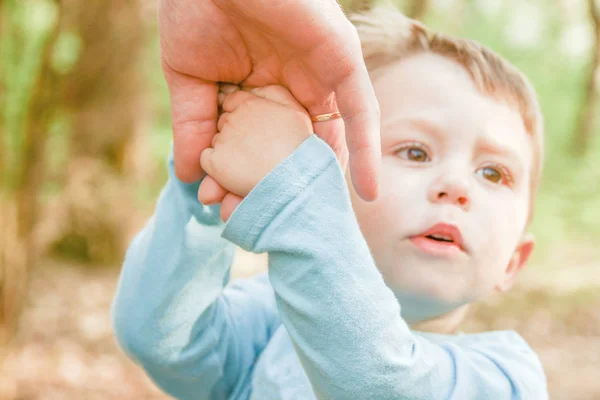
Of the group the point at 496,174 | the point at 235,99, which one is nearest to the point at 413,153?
the point at 496,174

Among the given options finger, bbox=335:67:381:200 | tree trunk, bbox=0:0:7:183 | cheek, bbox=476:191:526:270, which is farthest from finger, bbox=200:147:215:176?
tree trunk, bbox=0:0:7:183

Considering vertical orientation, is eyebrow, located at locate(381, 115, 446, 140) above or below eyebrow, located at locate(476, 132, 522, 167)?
above

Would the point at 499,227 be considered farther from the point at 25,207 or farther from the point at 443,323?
the point at 25,207

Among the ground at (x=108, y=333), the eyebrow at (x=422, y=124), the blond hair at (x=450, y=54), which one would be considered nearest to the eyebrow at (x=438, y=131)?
the eyebrow at (x=422, y=124)

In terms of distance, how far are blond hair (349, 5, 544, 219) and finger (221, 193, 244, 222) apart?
0.46 meters

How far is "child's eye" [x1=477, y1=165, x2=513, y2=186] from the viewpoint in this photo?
3.80 feet

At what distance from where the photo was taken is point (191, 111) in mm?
962

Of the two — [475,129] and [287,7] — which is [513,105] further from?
[287,7]

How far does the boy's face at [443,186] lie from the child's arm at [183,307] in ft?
0.98

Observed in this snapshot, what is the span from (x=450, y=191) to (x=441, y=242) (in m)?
0.09

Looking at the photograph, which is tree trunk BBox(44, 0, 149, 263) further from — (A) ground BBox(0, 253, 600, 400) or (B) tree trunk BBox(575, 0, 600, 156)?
(B) tree trunk BBox(575, 0, 600, 156)

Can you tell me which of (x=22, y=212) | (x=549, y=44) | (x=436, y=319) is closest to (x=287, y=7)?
(x=436, y=319)

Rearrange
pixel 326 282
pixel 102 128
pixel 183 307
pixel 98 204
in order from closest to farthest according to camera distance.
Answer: pixel 326 282, pixel 183 307, pixel 102 128, pixel 98 204

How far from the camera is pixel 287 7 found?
0.80 metres
